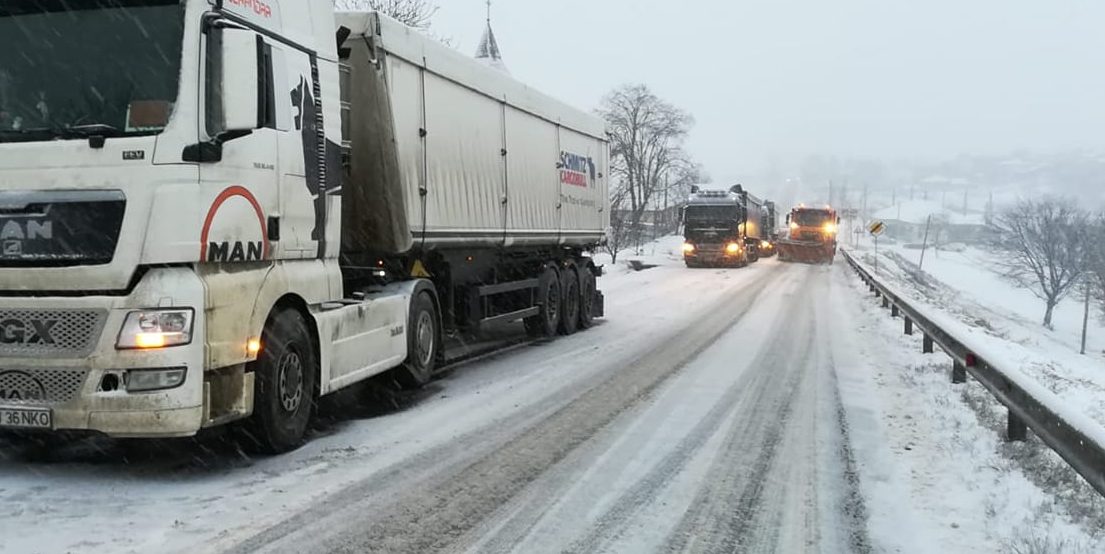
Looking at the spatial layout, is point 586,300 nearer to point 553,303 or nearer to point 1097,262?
point 553,303

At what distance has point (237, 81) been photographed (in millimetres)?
5125

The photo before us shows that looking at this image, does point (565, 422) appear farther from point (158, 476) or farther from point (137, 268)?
point (137, 268)

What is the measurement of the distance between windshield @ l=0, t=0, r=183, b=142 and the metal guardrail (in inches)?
222

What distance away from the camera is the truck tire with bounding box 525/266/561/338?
42.0 ft

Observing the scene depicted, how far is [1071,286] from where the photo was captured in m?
68.2

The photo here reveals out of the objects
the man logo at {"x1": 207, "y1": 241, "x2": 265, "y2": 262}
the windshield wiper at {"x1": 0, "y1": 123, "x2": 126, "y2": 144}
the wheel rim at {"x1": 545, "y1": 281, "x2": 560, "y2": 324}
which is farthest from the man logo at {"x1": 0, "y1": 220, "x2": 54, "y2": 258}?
the wheel rim at {"x1": 545, "y1": 281, "x2": 560, "y2": 324}

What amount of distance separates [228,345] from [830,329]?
11.7m

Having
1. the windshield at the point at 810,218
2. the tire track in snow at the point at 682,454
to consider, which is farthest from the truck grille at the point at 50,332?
the windshield at the point at 810,218

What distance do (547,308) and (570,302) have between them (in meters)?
1.19

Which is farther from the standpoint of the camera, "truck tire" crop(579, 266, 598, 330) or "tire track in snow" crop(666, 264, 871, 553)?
"truck tire" crop(579, 266, 598, 330)

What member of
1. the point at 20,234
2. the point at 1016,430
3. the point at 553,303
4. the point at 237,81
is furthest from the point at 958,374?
the point at 20,234

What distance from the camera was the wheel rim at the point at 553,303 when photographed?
43.1ft

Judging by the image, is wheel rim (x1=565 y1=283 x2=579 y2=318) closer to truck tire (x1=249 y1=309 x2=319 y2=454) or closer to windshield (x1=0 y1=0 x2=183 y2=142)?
truck tire (x1=249 y1=309 x2=319 y2=454)

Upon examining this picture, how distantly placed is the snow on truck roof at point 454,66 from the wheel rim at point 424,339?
267cm
